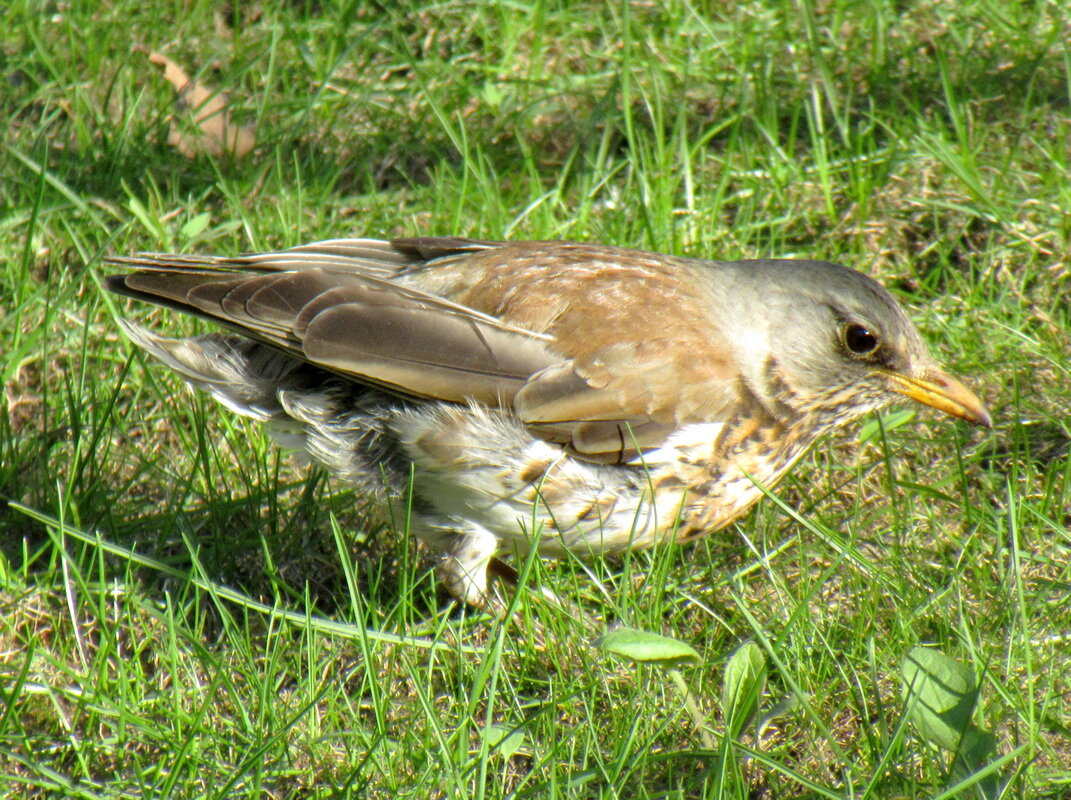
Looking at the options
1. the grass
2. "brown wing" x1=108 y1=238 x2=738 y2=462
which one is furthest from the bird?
the grass

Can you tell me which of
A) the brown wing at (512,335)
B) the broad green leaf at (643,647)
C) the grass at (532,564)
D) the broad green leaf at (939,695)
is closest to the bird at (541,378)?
the brown wing at (512,335)

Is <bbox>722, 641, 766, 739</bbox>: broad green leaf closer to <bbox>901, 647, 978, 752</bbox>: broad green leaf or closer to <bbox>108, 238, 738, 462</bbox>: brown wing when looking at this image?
<bbox>901, 647, 978, 752</bbox>: broad green leaf

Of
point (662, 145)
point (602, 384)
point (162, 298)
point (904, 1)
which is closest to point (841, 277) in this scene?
point (602, 384)

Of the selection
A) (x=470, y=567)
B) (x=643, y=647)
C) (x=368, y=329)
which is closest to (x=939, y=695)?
(x=643, y=647)

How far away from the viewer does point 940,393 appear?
4.18 m

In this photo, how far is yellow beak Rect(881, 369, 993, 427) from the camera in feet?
13.6

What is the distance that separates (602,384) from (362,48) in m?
3.27

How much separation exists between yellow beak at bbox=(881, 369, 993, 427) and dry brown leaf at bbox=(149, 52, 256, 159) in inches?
124

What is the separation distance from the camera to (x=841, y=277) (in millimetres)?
4191

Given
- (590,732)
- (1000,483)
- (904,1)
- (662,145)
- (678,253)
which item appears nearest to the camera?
(590,732)

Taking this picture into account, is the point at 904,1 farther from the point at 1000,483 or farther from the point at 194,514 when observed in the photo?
the point at 194,514

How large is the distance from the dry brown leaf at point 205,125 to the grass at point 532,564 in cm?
7

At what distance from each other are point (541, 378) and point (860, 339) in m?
1.04

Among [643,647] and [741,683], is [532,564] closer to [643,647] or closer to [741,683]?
[643,647]
